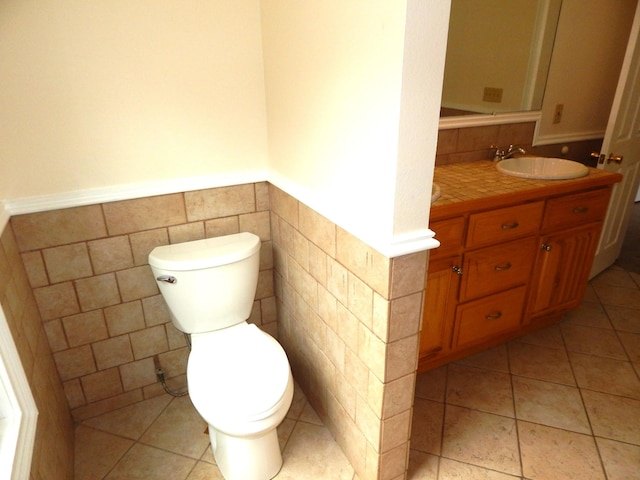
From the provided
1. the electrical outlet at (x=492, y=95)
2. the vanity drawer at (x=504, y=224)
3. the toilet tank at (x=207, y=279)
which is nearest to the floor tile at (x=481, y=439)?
the vanity drawer at (x=504, y=224)

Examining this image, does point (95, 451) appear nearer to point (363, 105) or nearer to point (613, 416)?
point (363, 105)

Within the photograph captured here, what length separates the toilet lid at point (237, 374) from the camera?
129 cm

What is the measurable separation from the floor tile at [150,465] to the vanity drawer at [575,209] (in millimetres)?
1762

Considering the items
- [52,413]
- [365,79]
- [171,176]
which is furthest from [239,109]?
[52,413]

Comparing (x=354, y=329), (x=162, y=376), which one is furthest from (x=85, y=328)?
(x=354, y=329)

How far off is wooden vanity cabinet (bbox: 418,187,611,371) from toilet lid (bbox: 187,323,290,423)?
666 mm

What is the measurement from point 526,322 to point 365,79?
158 cm

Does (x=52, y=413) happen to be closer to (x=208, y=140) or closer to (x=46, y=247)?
(x=46, y=247)

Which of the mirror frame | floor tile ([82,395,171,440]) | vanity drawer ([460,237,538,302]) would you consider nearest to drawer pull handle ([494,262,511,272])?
vanity drawer ([460,237,538,302])

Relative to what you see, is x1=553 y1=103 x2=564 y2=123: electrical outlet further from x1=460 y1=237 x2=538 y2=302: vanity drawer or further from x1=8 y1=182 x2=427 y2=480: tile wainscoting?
x1=8 y1=182 x2=427 y2=480: tile wainscoting

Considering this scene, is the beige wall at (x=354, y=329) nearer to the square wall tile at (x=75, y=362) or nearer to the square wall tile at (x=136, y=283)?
the square wall tile at (x=136, y=283)

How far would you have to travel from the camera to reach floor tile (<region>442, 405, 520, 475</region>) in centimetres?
155

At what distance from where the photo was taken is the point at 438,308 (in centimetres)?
174

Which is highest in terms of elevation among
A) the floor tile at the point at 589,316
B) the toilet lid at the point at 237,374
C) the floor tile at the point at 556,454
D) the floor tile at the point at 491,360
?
the toilet lid at the point at 237,374
